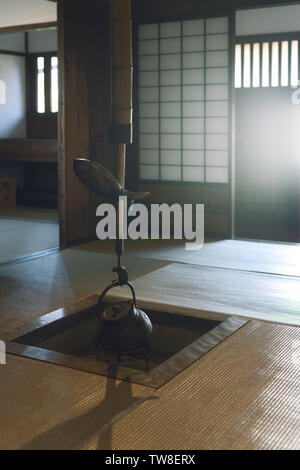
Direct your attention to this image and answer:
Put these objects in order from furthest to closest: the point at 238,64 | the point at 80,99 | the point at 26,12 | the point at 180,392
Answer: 1. the point at 238,64
2. the point at 26,12
3. the point at 80,99
4. the point at 180,392

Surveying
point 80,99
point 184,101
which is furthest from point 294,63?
point 80,99

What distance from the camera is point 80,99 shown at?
526 centimetres

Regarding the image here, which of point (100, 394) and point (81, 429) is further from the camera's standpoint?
point (100, 394)

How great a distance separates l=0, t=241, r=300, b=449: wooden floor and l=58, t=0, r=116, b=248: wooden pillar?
160 cm

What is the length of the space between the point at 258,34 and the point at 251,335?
4956 millimetres

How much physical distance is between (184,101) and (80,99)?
1127 mm

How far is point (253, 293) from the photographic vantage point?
3.60 m

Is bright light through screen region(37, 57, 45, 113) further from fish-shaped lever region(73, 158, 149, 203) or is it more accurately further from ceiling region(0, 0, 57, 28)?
fish-shaped lever region(73, 158, 149, 203)

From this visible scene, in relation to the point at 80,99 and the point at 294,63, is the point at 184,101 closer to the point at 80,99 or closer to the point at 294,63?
the point at 80,99

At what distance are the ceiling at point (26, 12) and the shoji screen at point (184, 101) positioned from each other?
0.99 meters

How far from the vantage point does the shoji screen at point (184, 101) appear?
18.5ft

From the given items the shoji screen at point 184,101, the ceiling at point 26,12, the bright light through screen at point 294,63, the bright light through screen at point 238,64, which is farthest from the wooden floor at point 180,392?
the bright light through screen at point 238,64
